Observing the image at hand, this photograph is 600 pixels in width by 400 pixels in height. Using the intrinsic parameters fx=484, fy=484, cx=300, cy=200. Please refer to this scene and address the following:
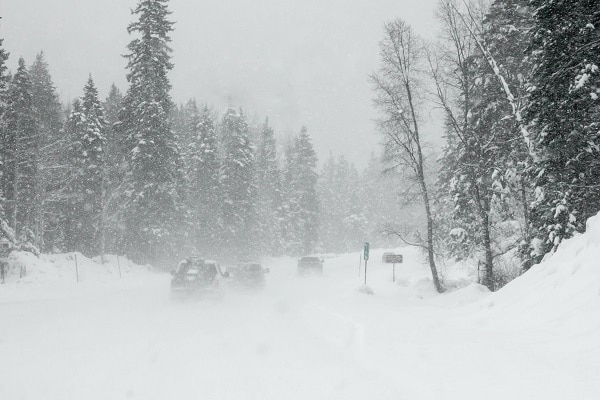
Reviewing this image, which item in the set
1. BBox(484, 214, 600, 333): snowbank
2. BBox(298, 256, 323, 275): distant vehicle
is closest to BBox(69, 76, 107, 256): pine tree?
BBox(298, 256, 323, 275): distant vehicle

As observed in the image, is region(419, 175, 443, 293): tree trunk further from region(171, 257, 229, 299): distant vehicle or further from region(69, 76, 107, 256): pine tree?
region(69, 76, 107, 256): pine tree

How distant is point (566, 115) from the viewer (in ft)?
45.5

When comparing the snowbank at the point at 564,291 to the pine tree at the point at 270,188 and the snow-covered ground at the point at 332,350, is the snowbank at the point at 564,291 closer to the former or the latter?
the snow-covered ground at the point at 332,350

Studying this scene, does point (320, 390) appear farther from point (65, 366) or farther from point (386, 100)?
point (386, 100)

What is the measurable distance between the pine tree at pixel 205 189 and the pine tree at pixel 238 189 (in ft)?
2.88

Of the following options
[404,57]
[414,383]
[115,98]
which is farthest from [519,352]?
[115,98]

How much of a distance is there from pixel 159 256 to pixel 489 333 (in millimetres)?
31593

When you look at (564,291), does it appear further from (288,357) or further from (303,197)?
(303,197)

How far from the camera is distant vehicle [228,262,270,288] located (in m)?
26.5

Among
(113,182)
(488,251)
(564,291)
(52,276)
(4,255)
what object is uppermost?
(113,182)

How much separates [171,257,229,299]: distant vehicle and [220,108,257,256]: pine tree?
2955cm

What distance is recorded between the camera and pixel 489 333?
862 cm

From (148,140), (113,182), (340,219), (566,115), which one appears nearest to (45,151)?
(113,182)

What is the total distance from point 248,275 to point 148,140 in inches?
552
